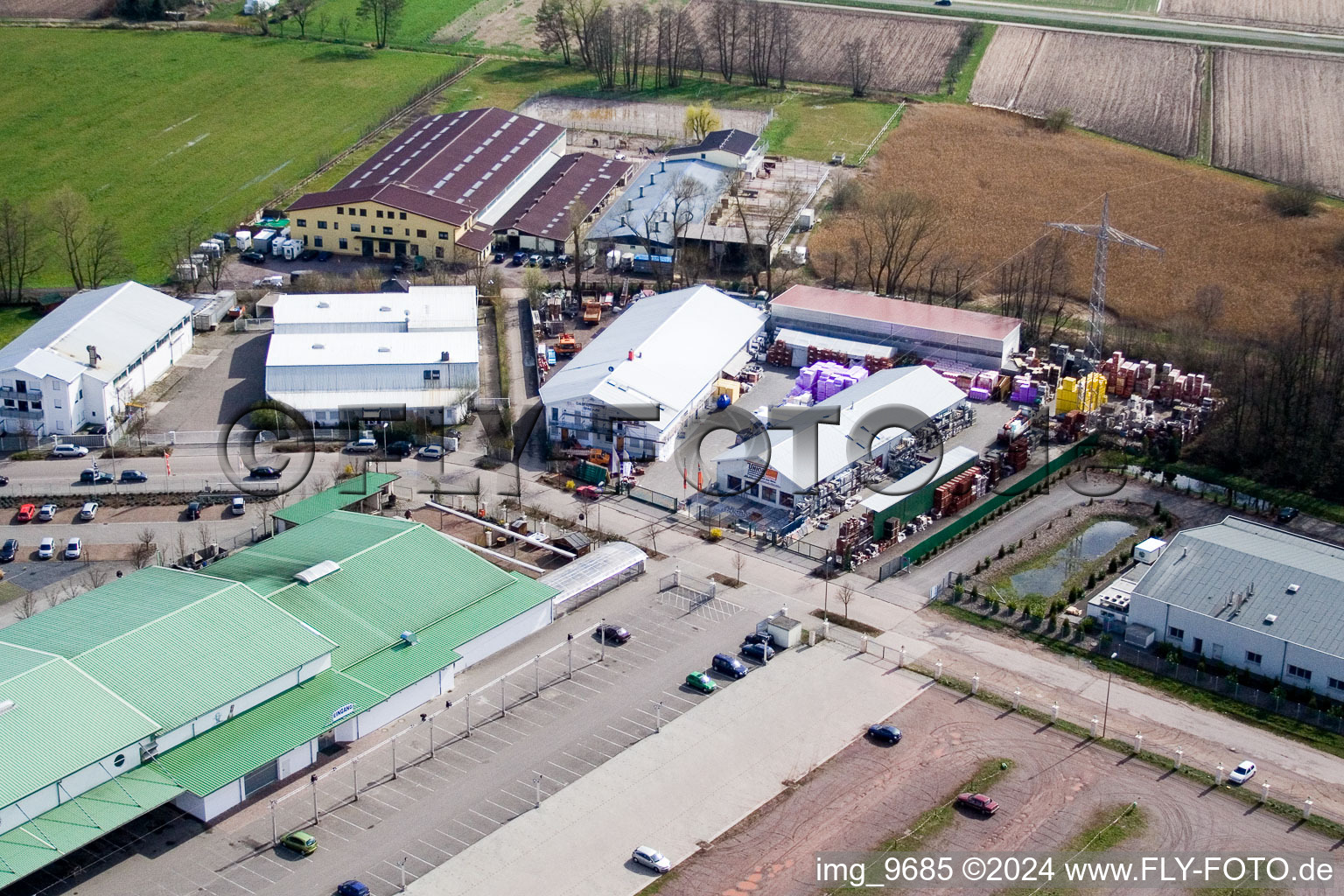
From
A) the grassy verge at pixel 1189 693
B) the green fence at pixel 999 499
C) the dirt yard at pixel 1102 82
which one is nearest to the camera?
the grassy verge at pixel 1189 693

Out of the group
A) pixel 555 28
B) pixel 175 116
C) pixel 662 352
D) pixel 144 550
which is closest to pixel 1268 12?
pixel 555 28

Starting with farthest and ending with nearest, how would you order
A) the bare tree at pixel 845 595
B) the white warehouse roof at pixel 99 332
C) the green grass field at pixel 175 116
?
the green grass field at pixel 175 116 → the white warehouse roof at pixel 99 332 → the bare tree at pixel 845 595

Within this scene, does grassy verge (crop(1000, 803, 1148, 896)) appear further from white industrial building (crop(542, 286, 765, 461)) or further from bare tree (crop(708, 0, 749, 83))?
bare tree (crop(708, 0, 749, 83))

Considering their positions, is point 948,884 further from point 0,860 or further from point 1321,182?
point 1321,182

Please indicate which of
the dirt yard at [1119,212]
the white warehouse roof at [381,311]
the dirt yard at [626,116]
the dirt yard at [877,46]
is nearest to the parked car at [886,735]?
the white warehouse roof at [381,311]

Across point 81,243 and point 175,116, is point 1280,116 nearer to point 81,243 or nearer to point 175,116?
point 175,116

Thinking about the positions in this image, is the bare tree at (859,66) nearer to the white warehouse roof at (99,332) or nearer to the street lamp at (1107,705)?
the white warehouse roof at (99,332)
